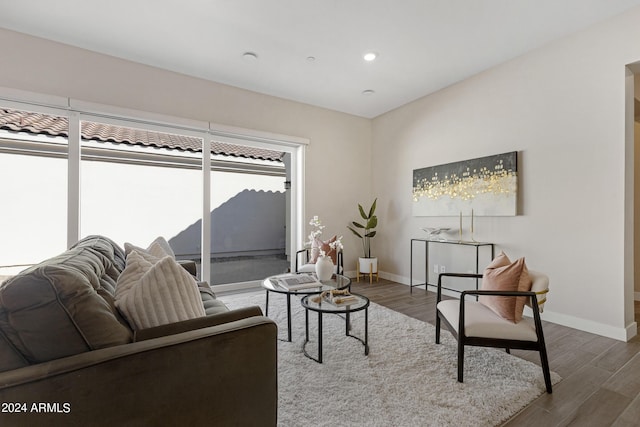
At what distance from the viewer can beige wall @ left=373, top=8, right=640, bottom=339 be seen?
255cm

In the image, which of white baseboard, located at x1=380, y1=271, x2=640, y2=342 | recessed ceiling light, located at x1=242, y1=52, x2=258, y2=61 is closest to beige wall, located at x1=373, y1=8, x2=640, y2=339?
white baseboard, located at x1=380, y1=271, x2=640, y2=342

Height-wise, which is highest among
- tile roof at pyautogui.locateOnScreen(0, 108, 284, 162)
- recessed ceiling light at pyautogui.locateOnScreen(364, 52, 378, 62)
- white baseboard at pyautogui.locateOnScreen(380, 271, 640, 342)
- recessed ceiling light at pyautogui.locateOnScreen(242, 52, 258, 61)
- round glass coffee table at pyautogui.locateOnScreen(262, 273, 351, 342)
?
recessed ceiling light at pyautogui.locateOnScreen(242, 52, 258, 61)

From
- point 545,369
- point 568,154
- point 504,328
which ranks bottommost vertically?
point 545,369

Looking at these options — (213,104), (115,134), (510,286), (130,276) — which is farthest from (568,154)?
(115,134)

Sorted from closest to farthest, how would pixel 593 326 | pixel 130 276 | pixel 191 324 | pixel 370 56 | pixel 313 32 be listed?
pixel 191 324 < pixel 130 276 < pixel 593 326 < pixel 313 32 < pixel 370 56

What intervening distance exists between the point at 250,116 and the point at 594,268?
419 cm

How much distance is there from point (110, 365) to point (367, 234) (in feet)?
13.5

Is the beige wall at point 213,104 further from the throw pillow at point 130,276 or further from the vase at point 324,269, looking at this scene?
the throw pillow at point 130,276

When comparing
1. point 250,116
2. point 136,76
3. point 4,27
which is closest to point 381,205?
point 250,116

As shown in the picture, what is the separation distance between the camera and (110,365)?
92cm

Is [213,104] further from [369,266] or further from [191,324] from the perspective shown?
[191,324]

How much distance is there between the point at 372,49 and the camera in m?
3.11

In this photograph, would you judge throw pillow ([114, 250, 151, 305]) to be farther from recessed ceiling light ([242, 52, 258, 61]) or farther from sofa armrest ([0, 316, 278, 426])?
recessed ceiling light ([242, 52, 258, 61])

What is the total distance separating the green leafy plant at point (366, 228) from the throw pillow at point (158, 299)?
11.9 ft
